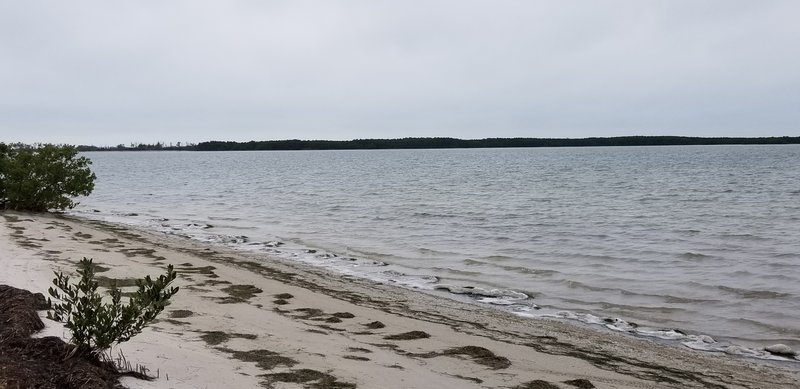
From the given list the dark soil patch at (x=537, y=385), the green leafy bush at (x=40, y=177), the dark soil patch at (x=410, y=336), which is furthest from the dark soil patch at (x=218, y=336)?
the green leafy bush at (x=40, y=177)

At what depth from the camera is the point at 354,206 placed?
29.2 metres

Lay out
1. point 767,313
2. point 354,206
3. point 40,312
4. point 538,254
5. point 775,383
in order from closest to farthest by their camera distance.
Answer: point 40,312
point 775,383
point 767,313
point 538,254
point 354,206

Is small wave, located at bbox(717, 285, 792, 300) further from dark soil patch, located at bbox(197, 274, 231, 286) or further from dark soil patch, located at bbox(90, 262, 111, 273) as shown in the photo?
dark soil patch, located at bbox(90, 262, 111, 273)

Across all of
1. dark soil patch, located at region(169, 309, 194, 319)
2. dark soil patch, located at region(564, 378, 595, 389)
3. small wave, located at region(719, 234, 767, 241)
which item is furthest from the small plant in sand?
small wave, located at region(719, 234, 767, 241)

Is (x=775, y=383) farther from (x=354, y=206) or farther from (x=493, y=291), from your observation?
(x=354, y=206)

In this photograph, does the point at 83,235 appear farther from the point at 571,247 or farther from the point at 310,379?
the point at 310,379

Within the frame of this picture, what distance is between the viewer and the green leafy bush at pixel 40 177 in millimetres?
22172

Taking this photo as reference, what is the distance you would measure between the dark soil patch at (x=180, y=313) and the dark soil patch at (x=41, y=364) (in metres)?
1.97

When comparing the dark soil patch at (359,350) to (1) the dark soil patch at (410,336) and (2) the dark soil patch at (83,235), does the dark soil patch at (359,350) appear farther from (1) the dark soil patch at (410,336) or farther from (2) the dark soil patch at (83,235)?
(2) the dark soil patch at (83,235)

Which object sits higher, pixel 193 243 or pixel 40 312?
pixel 40 312

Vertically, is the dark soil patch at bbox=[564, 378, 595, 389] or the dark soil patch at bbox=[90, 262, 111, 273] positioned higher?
the dark soil patch at bbox=[90, 262, 111, 273]

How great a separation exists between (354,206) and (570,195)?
12352 millimetres

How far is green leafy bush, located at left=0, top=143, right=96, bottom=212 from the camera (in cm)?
2217

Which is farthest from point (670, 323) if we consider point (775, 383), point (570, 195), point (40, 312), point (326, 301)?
point (570, 195)
